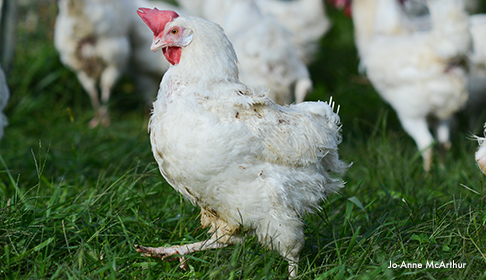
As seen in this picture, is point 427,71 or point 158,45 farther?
point 427,71

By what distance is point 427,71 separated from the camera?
14.6 feet

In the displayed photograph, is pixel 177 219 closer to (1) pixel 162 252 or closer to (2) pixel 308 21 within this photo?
(1) pixel 162 252

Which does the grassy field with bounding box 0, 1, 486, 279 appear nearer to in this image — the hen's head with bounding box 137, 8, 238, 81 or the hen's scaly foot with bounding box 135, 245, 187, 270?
the hen's scaly foot with bounding box 135, 245, 187, 270

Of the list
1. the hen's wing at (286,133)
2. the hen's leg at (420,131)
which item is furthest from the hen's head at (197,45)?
the hen's leg at (420,131)

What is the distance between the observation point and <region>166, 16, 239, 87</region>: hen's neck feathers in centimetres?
236

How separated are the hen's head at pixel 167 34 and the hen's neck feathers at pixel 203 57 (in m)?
0.02

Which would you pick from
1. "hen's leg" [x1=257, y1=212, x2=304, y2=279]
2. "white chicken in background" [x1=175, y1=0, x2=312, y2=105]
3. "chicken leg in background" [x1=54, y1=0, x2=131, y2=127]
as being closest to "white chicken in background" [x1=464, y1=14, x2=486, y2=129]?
"white chicken in background" [x1=175, y1=0, x2=312, y2=105]

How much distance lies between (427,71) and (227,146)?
2949 millimetres

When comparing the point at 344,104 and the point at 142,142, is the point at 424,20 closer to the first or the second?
the point at 344,104

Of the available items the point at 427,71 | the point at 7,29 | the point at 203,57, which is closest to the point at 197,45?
the point at 203,57

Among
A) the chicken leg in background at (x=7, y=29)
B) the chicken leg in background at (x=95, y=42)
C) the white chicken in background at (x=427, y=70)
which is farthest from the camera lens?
the chicken leg in background at (x=95, y=42)

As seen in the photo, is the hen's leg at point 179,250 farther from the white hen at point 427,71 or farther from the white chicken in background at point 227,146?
the white hen at point 427,71

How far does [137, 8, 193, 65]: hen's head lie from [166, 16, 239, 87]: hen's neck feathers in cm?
2

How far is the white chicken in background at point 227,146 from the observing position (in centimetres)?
220
